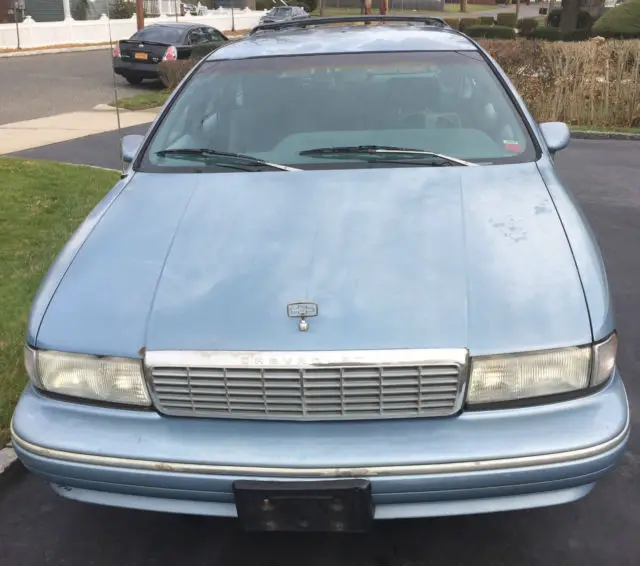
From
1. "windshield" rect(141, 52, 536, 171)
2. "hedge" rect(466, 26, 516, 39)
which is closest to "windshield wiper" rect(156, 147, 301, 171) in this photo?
"windshield" rect(141, 52, 536, 171)

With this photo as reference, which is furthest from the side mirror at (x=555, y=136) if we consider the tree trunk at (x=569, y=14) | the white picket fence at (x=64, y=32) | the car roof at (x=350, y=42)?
the tree trunk at (x=569, y=14)

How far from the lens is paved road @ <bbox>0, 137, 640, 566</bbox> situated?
265 centimetres

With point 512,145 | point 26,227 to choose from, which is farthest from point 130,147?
point 26,227

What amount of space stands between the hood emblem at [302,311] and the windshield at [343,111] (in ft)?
3.40

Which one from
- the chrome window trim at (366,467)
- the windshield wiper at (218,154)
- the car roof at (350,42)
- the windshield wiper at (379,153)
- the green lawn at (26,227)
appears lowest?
the green lawn at (26,227)

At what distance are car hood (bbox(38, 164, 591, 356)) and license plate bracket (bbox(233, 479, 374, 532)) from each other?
0.40 m

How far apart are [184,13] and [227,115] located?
3934 cm

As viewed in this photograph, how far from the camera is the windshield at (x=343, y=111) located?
3311mm

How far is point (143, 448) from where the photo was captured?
2234mm

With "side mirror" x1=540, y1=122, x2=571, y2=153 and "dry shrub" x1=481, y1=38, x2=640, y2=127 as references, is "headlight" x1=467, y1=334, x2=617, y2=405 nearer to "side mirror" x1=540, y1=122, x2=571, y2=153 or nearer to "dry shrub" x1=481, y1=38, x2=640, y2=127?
"side mirror" x1=540, y1=122, x2=571, y2=153

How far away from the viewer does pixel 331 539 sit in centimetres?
275

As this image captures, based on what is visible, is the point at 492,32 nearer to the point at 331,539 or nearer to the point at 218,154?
the point at 218,154

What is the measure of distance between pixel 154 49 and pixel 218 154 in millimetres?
15455

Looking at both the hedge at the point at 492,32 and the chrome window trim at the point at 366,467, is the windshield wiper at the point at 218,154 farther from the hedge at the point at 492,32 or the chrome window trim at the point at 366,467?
the hedge at the point at 492,32
